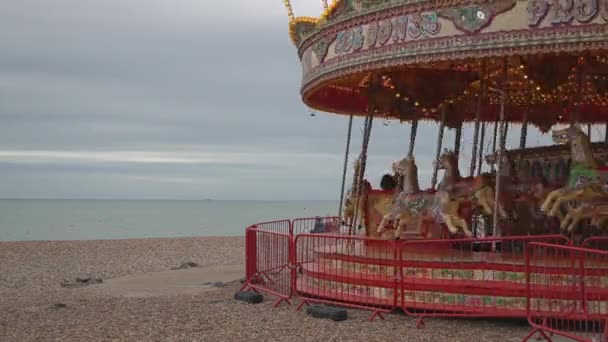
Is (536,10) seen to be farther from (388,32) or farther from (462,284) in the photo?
(462,284)

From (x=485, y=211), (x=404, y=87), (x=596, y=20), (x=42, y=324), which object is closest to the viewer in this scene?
(x=596, y=20)

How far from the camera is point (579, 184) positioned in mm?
11188

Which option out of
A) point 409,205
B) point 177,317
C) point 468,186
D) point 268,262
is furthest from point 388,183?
point 177,317

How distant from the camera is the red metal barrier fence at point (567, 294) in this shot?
8.25 m

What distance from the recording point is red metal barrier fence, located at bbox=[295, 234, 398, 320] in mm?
10711

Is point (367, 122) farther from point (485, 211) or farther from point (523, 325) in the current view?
point (523, 325)

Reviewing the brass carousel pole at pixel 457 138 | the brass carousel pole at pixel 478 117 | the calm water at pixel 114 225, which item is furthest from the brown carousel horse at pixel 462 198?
the calm water at pixel 114 225

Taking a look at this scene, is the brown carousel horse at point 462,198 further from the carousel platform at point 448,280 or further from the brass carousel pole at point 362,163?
the brass carousel pole at point 362,163

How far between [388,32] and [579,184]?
3.55 meters

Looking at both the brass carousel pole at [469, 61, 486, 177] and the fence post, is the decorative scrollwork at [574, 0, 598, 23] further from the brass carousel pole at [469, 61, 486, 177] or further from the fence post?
the fence post

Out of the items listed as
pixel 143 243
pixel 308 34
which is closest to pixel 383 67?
pixel 308 34

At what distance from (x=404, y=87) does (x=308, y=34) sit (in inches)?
96.4

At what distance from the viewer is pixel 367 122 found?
14.3 meters

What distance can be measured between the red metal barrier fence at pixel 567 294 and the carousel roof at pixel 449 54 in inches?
109
